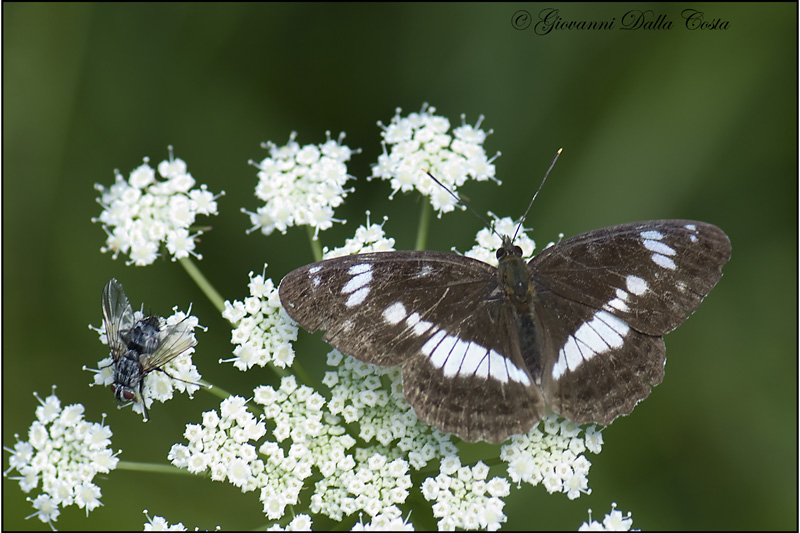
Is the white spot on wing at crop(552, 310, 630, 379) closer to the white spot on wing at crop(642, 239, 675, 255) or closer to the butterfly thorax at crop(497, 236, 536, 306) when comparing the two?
the butterfly thorax at crop(497, 236, 536, 306)

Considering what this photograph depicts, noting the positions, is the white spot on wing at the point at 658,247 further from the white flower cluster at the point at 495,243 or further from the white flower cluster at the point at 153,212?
the white flower cluster at the point at 153,212

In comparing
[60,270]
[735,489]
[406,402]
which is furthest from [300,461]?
[735,489]

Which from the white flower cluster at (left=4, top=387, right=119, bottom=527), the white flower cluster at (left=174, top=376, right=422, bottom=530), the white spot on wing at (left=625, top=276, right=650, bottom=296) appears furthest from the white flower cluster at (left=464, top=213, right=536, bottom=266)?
the white flower cluster at (left=4, top=387, right=119, bottom=527)

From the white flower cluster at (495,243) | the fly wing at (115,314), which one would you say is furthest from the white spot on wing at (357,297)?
the fly wing at (115,314)

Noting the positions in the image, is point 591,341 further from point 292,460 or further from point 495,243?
point 292,460

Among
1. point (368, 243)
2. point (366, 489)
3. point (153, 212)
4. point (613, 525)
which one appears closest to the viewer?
point (613, 525)

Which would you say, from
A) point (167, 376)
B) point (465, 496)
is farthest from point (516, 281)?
point (167, 376)
